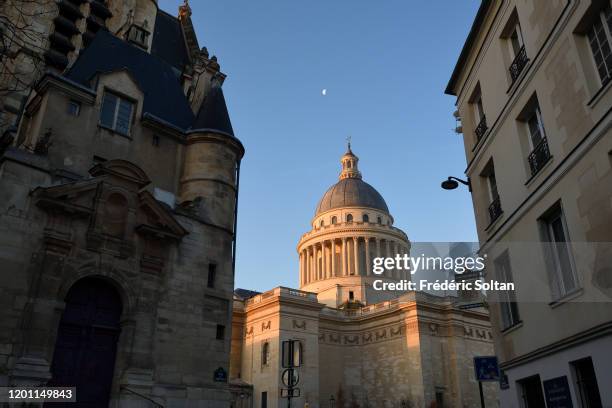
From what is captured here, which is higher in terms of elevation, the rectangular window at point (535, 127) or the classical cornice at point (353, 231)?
the classical cornice at point (353, 231)

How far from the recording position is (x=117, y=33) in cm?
2844

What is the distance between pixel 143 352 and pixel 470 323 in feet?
132

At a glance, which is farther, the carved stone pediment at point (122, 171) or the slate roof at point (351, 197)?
the slate roof at point (351, 197)

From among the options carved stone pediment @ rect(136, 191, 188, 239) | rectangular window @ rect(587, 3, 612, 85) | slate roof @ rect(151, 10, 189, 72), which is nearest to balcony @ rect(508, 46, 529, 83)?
rectangular window @ rect(587, 3, 612, 85)

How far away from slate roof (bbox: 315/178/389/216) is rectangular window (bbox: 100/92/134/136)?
5446 cm

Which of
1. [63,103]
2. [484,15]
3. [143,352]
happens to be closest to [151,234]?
[143,352]

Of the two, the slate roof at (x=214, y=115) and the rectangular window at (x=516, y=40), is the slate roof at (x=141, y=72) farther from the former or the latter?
the rectangular window at (x=516, y=40)

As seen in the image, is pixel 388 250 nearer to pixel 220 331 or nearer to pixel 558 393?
pixel 220 331

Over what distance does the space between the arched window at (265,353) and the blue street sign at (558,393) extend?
36.8m

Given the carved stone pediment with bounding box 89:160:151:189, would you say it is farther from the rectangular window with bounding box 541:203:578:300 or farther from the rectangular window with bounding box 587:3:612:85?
the rectangular window with bounding box 587:3:612:85

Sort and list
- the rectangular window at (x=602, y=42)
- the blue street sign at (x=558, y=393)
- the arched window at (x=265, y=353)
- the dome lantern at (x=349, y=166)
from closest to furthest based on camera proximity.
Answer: the rectangular window at (x=602, y=42)
the blue street sign at (x=558, y=393)
the arched window at (x=265, y=353)
the dome lantern at (x=349, y=166)

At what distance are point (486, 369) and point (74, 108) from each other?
16.5 meters

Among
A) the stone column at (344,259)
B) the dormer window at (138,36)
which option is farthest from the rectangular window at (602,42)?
the stone column at (344,259)

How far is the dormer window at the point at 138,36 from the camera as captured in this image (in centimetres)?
2697
